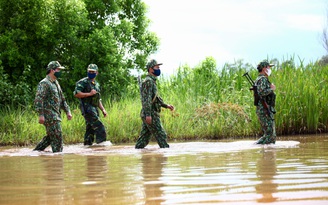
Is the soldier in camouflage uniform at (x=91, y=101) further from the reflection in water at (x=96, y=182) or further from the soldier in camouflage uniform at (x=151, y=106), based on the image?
the reflection in water at (x=96, y=182)

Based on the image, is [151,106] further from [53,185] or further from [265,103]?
[53,185]

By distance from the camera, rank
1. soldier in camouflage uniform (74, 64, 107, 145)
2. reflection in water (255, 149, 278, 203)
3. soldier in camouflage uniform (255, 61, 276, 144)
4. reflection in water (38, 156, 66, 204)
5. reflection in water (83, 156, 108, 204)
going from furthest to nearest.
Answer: soldier in camouflage uniform (74, 64, 107, 145), soldier in camouflage uniform (255, 61, 276, 144), reflection in water (38, 156, 66, 204), reflection in water (83, 156, 108, 204), reflection in water (255, 149, 278, 203)

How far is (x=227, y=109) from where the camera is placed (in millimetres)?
19656

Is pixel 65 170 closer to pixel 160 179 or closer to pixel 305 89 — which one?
pixel 160 179

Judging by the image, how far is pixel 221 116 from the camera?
1928 cm

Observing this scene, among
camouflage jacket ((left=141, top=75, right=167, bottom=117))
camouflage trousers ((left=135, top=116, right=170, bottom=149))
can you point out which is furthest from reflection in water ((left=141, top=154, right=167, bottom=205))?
camouflage trousers ((left=135, top=116, right=170, bottom=149))

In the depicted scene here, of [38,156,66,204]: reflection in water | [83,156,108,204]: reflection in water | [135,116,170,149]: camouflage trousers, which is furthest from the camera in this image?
[135,116,170,149]: camouflage trousers

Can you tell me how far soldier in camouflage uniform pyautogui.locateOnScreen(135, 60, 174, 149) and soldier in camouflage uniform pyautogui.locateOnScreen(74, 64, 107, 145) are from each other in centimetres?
291

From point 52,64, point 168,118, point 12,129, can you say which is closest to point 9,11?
point 12,129

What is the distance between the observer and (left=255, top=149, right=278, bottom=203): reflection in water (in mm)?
5047

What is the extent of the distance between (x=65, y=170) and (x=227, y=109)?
11454 millimetres

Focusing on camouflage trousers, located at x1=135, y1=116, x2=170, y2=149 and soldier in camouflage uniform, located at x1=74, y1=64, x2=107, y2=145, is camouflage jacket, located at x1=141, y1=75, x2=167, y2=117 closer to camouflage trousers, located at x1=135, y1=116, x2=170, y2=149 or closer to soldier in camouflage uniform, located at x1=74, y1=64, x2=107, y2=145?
camouflage trousers, located at x1=135, y1=116, x2=170, y2=149

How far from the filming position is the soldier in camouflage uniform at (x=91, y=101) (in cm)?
1641

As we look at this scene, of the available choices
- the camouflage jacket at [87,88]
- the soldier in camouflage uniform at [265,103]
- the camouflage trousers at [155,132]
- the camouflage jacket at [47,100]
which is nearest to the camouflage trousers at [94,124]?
the camouflage jacket at [87,88]
